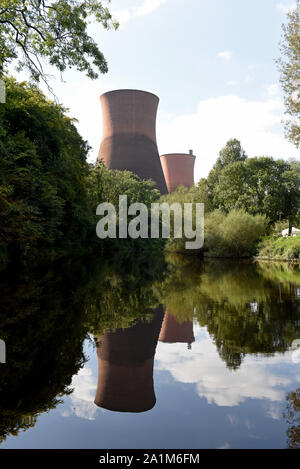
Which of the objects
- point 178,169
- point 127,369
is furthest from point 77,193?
point 178,169

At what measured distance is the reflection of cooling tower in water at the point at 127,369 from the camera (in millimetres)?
1998

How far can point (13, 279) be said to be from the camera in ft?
23.4

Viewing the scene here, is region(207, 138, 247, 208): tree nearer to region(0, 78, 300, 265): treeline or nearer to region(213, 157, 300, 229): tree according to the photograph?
region(0, 78, 300, 265): treeline

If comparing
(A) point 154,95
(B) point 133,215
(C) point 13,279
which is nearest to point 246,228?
(B) point 133,215

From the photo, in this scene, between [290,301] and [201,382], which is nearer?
[201,382]

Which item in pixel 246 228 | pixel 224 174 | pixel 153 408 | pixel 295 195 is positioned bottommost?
pixel 153 408

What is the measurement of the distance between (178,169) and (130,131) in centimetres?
1130

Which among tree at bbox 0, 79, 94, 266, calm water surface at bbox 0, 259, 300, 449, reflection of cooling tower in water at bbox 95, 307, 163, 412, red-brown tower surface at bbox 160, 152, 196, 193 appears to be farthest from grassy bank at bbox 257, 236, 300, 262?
red-brown tower surface at bbox 160, 152, 196, 193

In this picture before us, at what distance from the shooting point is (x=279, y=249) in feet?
59.5

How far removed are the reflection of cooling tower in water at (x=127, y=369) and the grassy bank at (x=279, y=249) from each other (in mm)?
14584

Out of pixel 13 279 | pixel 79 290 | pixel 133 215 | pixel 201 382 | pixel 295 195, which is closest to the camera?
pixel 201 382

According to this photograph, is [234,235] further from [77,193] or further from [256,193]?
[77,193]
